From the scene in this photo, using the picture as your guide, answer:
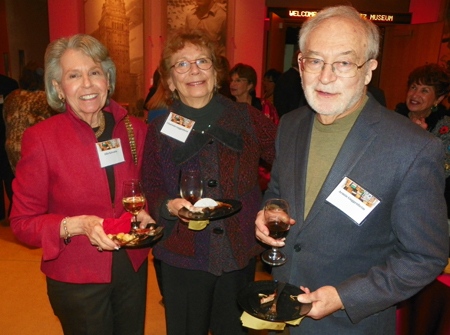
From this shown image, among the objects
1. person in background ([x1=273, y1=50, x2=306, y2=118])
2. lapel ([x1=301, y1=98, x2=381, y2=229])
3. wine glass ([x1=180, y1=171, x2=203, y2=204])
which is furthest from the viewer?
person in background ([x1=273, y1=50, x2=306, y2=118])

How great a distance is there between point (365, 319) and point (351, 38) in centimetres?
109

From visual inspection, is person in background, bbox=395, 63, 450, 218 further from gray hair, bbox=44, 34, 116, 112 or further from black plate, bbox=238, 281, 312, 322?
gray hair, bbox=44, 34, 116, 112

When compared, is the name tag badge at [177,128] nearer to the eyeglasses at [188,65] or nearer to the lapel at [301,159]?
the eyeglasses at [188,65]

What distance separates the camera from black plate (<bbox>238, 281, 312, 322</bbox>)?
130 cm

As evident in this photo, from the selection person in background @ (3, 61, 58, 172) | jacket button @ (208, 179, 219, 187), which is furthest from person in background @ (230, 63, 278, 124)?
jacket button @ (208, 179, 219, 187)

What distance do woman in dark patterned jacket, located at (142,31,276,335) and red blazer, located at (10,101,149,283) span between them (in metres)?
0.27

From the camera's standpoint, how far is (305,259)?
1484 millimetres

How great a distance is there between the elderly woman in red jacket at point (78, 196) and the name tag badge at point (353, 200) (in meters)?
0.97

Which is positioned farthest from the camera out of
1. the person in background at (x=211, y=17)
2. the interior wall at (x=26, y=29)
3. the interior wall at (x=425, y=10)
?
the interior wall at (x=26, y=29)

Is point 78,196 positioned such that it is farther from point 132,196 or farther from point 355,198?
point 355,198

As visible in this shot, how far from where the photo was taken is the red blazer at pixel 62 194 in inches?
66.7

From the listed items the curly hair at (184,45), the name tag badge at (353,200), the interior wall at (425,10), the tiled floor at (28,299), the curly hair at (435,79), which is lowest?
the tiled floor at (28,299)

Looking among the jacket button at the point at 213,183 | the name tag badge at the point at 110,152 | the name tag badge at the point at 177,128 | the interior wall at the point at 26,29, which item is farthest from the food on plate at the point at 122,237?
the interior wall at the point at 26,29

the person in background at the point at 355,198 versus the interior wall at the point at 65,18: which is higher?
the interior wall at the point at 65,18
